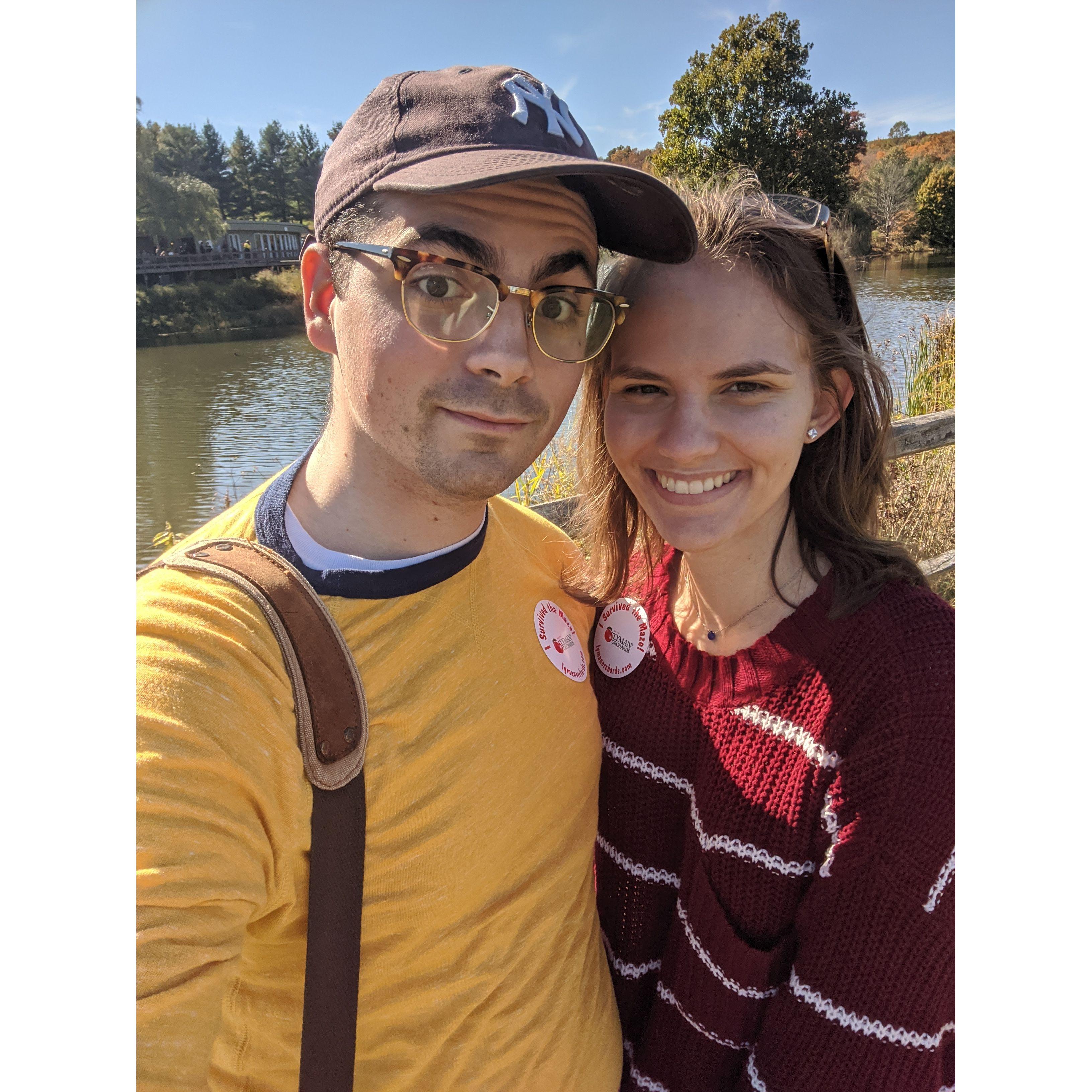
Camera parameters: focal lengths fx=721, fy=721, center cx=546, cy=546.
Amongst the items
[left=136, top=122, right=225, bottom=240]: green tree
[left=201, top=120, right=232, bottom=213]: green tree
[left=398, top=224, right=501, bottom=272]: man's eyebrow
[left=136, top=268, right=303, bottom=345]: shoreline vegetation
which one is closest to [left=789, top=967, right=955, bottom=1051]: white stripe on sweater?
[left=398, top=224, right=501, bottom=272]: man's eyebrow

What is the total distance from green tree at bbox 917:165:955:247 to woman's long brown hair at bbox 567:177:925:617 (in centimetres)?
21

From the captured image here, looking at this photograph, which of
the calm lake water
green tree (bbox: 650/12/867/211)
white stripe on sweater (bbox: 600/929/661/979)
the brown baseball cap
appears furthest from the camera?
green tree (bbox: 650/12/867/211)

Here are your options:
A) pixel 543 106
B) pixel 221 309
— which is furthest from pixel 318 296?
pixel 221 309

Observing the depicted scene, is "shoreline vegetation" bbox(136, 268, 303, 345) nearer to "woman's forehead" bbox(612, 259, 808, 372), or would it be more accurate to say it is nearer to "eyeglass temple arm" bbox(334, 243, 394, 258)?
"eyeglass temple arm" bbox(334, 243, 394, 258)

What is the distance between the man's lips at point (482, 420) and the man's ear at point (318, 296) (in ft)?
0.93

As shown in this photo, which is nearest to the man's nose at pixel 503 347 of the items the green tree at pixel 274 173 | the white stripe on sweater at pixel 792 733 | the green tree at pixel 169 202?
the green tree at pixel 169 202

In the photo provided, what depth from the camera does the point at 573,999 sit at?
1.39 metres

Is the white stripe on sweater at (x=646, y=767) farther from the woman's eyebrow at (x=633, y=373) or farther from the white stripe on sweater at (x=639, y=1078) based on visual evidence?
the woman's eyebrow at (x=633, y=373)

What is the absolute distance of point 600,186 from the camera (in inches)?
52.0

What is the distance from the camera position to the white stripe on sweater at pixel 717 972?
139cm

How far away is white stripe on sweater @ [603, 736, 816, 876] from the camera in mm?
1334

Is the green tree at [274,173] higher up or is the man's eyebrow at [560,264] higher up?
the green tree at [274,173]

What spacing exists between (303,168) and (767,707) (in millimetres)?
2050

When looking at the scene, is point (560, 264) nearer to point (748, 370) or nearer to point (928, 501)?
point (748, 370)
